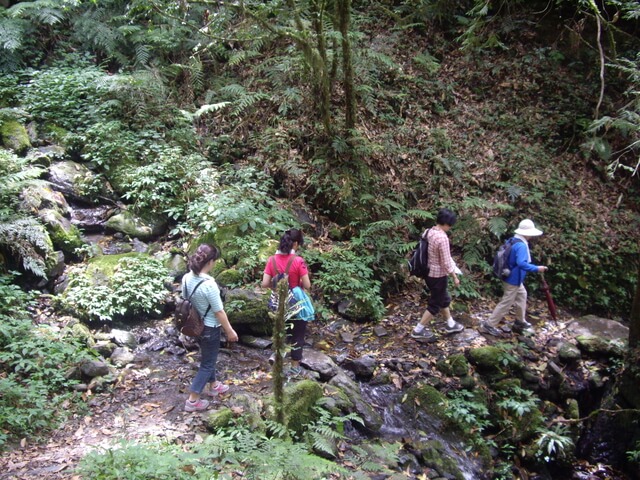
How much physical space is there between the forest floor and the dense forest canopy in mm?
532

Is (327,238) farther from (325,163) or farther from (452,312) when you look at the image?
(452,312)

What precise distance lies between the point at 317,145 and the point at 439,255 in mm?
4164

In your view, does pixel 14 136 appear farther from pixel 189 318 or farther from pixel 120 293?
pixel 189 318

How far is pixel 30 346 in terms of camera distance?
5.31 meters

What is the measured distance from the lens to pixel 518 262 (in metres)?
7.14

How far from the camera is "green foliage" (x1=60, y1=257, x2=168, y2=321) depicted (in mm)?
6367

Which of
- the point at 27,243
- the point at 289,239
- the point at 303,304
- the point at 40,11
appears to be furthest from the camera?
the point at 40,11

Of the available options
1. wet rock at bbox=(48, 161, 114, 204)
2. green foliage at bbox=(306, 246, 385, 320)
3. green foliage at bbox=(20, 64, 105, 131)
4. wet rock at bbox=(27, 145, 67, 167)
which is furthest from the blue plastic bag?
green foliage at bbox=(20, 64, 105, 131)

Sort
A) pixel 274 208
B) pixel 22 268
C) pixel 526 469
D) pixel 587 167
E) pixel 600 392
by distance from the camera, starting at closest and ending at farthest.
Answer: pixel 526 469, pixel 22 268, pixel 600 392, pixel 274 208, pixel 587 167

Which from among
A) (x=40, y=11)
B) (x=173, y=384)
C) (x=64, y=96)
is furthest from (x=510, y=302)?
(x=40, y=11)

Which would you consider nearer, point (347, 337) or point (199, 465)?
point (199, 465)

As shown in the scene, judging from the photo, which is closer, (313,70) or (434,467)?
(434,467)

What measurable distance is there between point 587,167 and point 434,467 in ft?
27.5

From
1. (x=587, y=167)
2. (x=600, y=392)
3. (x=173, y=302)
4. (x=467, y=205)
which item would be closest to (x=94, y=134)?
(x=173, y=302)
